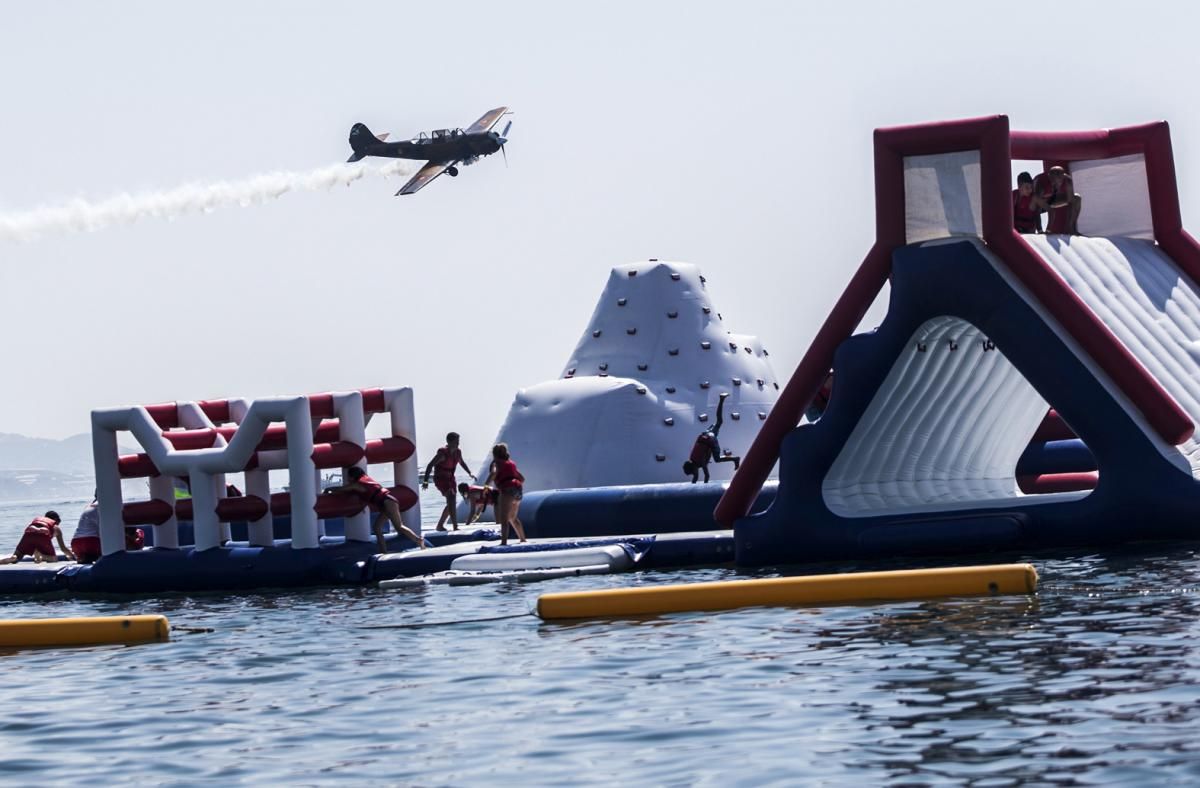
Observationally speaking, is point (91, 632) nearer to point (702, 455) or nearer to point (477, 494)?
point (477, 494)

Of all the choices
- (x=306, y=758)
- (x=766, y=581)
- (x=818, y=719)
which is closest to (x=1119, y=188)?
(x=766, y=581)

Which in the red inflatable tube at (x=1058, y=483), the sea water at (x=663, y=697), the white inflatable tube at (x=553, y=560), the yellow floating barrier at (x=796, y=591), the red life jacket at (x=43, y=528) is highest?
the red life jacket at (x=43, y=528)

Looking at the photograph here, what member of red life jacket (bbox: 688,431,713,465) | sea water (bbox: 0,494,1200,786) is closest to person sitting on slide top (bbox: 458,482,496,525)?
red life jacket (bbox: 688,431,713,465)

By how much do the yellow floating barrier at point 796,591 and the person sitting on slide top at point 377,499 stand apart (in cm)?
632

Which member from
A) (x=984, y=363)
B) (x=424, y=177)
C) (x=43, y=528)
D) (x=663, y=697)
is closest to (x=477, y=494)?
(x=43, y=528)

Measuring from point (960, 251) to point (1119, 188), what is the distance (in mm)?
3894

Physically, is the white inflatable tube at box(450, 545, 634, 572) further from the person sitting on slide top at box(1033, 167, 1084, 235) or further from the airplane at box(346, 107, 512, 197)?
the airplane at box(346, 107, 512, 197)

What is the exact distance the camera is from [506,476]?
23.0 meters

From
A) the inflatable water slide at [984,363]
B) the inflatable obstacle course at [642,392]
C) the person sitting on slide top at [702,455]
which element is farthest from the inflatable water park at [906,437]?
the inflatable obstacle course at [642,392]

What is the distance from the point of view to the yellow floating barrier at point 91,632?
56.5 feet

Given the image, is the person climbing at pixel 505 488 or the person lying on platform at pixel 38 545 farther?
the person lying on platform at pixel 38 545

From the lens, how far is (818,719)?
426 inches

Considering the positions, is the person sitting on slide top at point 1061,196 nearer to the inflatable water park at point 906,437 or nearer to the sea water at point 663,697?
the inflatable water park at point 906,437

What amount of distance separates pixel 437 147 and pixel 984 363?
3159 centimetres
